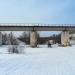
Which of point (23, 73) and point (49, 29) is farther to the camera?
point (49, 29)

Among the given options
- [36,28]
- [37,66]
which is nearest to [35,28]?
[36,28]

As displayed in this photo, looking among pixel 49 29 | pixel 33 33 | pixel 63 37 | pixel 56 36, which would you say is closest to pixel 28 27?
pixel 33 33

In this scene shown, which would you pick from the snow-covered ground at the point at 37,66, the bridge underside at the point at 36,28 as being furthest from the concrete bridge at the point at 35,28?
the snow-covered ground at the point at 37,66

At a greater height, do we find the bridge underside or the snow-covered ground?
the bridge underside

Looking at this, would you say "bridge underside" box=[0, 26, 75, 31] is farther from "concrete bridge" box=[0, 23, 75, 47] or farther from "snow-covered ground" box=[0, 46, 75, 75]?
"snow-covered ground" box=[0, 46, 75, 75]

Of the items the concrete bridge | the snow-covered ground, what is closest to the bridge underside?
the concrete bridge

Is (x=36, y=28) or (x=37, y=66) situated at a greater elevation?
(x=36, y=28)

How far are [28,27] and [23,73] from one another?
46.0 meters

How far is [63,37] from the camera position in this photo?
57.5 metres

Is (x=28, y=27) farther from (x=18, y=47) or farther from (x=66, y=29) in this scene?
(x=18, y=47)

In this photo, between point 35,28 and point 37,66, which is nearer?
point 37,66

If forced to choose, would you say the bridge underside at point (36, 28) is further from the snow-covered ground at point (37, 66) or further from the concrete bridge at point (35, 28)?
the snow-covered ground at point (37, 66)

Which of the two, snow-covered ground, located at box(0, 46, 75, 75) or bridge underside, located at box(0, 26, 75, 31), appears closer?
snow-covered ground, located at box(0, 46, 75, 75)

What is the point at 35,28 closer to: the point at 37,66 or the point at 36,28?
the point at 36,28
